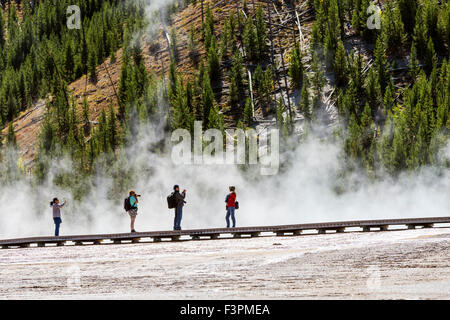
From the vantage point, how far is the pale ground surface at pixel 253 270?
→ 966cm

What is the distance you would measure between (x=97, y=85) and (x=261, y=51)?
17.3m

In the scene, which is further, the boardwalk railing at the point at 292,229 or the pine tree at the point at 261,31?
the pine tree at the point at 261,31

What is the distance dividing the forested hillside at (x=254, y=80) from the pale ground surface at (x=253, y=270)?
81.4 feet

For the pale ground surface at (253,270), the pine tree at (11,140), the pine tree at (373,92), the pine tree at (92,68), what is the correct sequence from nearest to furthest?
1. the pale ground surface at (253,270)
2. the pine tree at (373,92)
3. the pine tree at (11,140)
4. the pine tree at (92,68)

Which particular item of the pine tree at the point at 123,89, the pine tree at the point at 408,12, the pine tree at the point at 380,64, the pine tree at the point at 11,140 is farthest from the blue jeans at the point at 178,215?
the pine tree at the point at 11,140

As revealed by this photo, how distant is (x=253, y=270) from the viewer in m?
12.4

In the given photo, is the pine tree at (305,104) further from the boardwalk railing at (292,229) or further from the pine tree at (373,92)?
the boardwalk railing at (292,229)

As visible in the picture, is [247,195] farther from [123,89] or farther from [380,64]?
[123,89]

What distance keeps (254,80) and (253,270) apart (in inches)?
1546

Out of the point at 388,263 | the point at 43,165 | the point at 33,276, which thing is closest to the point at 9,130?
the point at 43,165

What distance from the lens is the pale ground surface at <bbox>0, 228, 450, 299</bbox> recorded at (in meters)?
9.66

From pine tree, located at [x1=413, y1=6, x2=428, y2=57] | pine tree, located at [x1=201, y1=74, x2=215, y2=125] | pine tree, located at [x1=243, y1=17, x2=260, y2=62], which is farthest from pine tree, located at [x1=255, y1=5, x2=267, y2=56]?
pine tree, located at [x1=413, y1=6, x2=428, y2=57]

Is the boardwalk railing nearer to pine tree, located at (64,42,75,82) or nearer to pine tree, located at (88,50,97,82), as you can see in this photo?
pine tree, located at (88,50,97,82)
